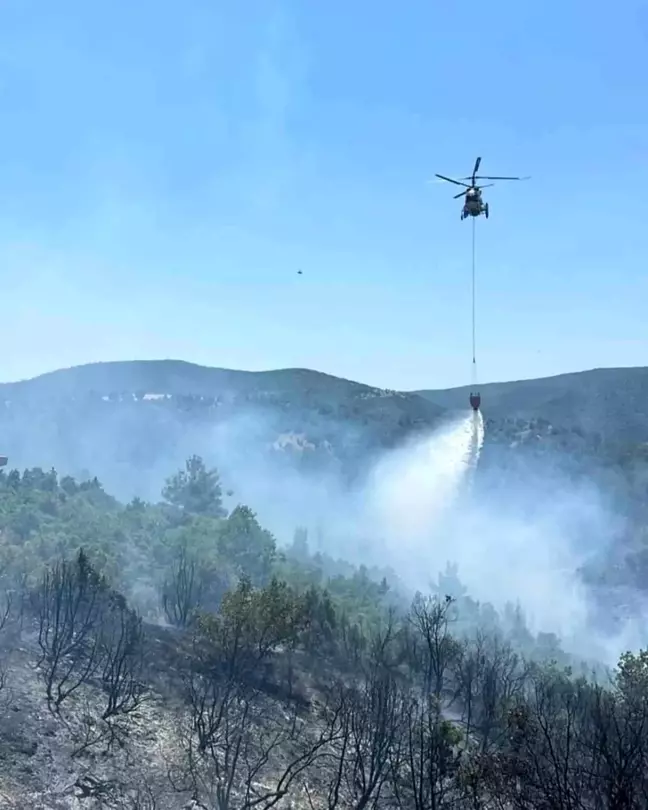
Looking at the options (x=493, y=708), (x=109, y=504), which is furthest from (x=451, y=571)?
(x=493, y=708)

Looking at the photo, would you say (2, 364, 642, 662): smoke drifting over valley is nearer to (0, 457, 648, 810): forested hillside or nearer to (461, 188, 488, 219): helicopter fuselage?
(0, 457, 648, 810): forested hillside

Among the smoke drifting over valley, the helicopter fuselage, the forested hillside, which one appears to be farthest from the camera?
the smoke drifting over valley

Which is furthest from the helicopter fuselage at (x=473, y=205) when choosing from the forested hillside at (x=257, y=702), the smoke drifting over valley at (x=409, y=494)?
the smoke drifting over valley at (x=409, y=494)

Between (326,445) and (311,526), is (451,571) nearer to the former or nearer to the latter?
(311,526)

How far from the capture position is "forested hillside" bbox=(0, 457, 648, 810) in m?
25.8

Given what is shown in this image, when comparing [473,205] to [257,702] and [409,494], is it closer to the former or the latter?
[257,702]

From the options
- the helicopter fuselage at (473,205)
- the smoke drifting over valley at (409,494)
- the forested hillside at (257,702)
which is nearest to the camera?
the forested hillside at (257,702)

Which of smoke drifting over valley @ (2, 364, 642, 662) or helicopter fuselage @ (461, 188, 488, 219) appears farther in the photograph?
smoke drifting over valley @ (2, 364, 642, 662)

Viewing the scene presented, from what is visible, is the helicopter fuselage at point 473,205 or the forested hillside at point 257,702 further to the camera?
the helicopter fuselage at point 473,205

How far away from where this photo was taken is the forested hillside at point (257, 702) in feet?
84.7

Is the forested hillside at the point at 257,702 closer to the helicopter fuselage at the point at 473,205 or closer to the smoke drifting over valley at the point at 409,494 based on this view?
the helicopter fuselage at the point at 473,205

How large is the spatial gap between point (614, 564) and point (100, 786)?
121 metres

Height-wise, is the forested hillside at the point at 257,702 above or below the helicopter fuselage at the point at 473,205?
below

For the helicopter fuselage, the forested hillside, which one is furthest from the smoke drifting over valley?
Result: the helicopter fuselage
